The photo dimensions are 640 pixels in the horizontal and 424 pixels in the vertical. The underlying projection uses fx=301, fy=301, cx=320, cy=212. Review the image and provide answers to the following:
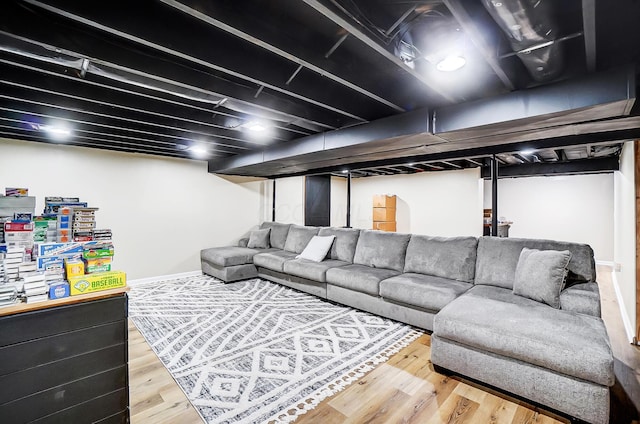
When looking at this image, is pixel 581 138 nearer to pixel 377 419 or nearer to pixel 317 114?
pixel 317 114

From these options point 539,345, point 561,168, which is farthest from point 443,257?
point 561,168

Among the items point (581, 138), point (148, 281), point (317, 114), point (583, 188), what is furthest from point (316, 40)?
point (583, 188)

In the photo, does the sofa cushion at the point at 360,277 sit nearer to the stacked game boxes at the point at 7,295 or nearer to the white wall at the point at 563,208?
the stacked game boxes at the point at 7,295

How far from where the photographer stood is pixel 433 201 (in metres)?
7.91

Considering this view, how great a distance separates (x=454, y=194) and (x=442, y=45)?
20.9 feet

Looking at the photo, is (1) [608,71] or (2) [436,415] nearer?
(2) [436,415]

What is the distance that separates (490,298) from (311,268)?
2136 mm

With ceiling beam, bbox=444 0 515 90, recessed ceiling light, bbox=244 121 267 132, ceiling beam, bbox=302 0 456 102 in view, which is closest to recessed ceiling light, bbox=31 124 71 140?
recessed ceiling light, bbox=244 121 267 132

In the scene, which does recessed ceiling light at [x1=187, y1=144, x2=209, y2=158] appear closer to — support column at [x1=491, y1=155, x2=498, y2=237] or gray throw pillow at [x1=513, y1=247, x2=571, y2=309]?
support column at [x1=491, y1=155, x2=498, y2=237]

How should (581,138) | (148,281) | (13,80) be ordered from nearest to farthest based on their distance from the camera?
(13,80), (581,138), (148,281)

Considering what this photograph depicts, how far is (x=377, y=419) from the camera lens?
5.84 ft

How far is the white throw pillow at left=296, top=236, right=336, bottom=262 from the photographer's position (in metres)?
4.43

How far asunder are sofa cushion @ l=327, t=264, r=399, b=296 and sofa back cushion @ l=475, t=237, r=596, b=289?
0.96 metres

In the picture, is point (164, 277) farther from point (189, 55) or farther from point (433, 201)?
point (433, 201)
